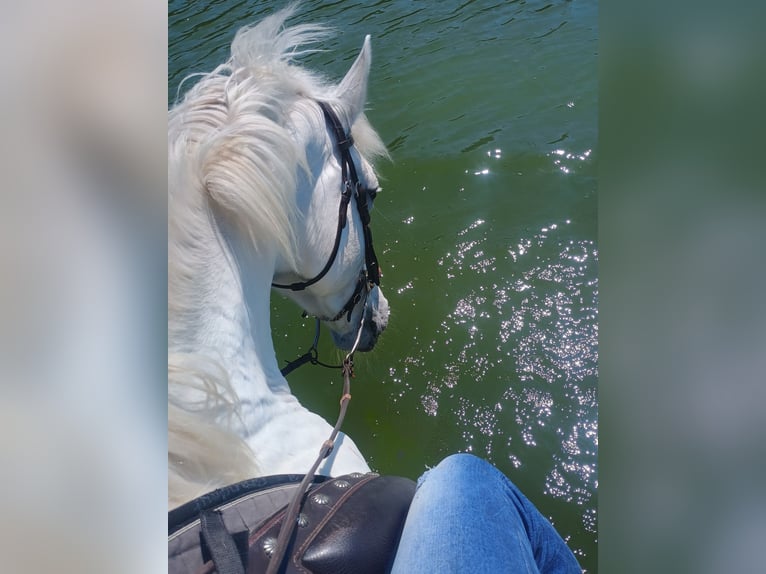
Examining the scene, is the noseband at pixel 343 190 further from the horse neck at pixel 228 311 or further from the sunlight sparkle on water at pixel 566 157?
the sunlight sparkle on water at pixel 566 157

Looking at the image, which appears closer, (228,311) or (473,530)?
(473,530)

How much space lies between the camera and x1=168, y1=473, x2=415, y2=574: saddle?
77 centimetres

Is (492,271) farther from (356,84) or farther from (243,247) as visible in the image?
(243,247)

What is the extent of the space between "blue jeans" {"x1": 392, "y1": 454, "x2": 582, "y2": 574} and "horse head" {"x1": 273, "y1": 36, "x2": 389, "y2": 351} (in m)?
0.62

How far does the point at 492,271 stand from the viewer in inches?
110

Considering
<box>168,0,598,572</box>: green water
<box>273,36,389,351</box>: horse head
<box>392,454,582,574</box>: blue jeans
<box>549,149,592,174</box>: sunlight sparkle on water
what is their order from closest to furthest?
<box>392,454,582,574</box>: blue jeans, <box>273,36,389,351</box>: horse head, <box>168,0,598,572</box>: green water, <box>549,149,592,174</box>: sunlight sparkle on water

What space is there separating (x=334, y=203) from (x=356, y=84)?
1.34 ft

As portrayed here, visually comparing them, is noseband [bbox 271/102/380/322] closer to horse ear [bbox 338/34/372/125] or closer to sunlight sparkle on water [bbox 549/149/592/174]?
horse ear [bbox 338/34/372/125]

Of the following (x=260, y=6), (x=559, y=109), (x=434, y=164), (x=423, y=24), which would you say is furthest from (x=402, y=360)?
(x=260, y=6)

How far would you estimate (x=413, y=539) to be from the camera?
1003 millimetres
